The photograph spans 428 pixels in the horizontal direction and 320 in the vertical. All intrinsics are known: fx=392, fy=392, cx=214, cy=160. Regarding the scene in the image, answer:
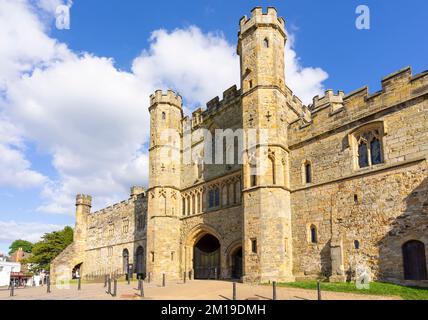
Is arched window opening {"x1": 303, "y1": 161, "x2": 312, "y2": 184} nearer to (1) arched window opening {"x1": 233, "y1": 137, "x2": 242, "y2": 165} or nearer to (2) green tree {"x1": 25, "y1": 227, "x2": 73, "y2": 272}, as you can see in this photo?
(1) arched window opening {"x1": 233, "y1": 137, "x2": 242, "y2": 165}

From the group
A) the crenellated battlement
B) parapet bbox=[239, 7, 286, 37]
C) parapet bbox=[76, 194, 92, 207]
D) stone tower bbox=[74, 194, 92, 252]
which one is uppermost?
parapet bbox=[239, 7, 286, 37]

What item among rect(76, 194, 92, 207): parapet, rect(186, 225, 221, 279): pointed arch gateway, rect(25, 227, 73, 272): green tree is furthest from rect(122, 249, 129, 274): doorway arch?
rect(25, 227, 73, 272): green tree

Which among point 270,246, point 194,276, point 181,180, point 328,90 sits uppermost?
point 328,90

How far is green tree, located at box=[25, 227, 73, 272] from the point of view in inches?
1928

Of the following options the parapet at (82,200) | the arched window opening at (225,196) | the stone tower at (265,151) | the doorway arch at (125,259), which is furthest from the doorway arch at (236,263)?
the parapet at (82,200)

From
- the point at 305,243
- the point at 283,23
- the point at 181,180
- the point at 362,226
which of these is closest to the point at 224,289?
the point at 305,243

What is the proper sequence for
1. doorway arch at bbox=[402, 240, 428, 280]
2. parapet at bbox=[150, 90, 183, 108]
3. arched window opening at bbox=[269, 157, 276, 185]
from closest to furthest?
doorway arch at bbox=[402, 240, 428, 280]
arched window opening at bbox=[269, 157, 276, 185]
parapet at bbox=[150, 90, 183, 108]

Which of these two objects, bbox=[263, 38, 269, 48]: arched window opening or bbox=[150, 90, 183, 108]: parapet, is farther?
bbox=[150, 90, 183, 108]: parapet

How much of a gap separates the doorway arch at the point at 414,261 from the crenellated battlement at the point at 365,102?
18.1 feet

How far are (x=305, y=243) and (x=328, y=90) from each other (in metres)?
15.0

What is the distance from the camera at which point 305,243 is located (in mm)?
→ 18031

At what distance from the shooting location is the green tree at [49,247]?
4897 centimetres

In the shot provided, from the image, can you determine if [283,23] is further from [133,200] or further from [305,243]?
[133,200]

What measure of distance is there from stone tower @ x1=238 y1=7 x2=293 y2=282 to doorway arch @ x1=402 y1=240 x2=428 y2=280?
4982 mm
